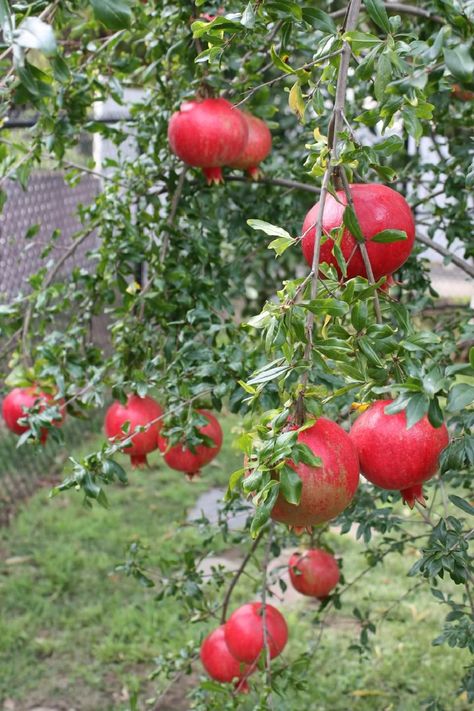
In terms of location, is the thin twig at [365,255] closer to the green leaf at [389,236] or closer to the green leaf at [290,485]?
the green leaf at [389,236]

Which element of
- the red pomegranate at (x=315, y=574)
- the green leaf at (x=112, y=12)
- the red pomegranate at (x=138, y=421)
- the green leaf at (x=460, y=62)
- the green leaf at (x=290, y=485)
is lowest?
the red pomegranate at (x=315, y=574)

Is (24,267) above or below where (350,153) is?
below

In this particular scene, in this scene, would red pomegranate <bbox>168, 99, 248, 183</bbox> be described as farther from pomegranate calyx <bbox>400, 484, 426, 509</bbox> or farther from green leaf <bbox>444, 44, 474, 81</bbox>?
green leaf <bbox>444, 44, 474, 81</bbox>

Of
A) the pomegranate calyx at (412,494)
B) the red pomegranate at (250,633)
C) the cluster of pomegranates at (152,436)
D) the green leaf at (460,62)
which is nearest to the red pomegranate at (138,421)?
the cluster of pomegranates at (152,436)

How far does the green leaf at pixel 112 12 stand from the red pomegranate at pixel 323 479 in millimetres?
471

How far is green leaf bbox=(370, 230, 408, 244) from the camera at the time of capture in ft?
3.29

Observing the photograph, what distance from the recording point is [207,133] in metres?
1.79

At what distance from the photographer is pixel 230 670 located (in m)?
2.08

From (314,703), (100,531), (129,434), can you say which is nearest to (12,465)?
(100,531)

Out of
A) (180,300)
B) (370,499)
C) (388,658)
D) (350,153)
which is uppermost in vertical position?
(350,153)

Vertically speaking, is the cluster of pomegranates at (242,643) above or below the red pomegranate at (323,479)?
below

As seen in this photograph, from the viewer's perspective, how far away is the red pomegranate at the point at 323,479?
3.13 feet

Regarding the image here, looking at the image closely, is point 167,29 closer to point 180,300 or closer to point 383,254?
point 180,300

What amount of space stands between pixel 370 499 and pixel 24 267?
3.71 m
